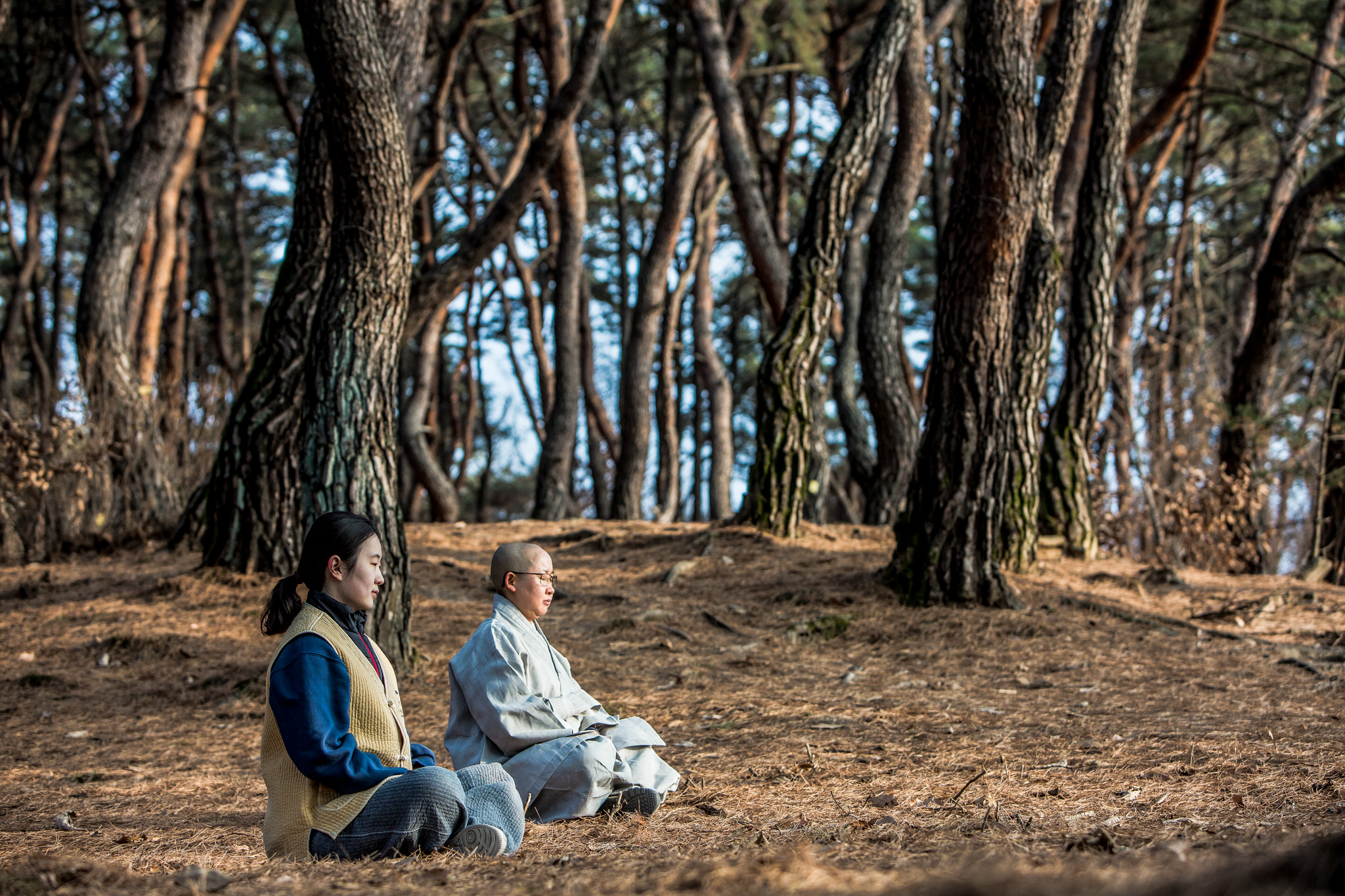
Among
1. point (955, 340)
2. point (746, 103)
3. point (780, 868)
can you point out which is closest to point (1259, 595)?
point (955, 340)

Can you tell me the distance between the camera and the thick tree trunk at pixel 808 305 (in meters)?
8.52

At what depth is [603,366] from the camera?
2770 centimetres

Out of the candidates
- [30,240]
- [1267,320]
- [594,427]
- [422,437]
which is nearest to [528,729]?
[1267,320]

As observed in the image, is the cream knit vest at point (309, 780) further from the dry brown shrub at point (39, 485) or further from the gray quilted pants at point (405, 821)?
the dry brown shrub at point (39, 485)

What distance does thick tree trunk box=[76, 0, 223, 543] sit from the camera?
9117mm

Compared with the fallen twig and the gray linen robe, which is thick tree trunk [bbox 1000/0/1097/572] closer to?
the fallen twig

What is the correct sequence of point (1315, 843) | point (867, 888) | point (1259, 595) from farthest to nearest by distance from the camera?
point (1259, 595) < point (867, 888) < point (1315, 843)

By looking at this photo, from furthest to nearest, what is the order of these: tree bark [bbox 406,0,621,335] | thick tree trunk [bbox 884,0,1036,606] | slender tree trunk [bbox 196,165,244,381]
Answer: slender tree trunk [bbox 196,165,244,381]
tree bark [bbox 406,0,621,335]
thick tree trunk [bbox 884,0,1036,606]

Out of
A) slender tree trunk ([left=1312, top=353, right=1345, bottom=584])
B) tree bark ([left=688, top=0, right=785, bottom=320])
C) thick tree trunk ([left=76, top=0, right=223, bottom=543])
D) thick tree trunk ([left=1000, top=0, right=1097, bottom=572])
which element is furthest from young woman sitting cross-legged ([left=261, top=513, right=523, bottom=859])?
slender tree trunk ([left=1312, top=353, right=1345, bottom=584])

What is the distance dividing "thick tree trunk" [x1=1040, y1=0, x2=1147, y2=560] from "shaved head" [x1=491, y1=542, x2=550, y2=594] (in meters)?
6.29

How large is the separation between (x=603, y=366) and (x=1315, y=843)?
86.9ft

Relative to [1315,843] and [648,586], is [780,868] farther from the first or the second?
[648,586]

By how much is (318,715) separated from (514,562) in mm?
1078

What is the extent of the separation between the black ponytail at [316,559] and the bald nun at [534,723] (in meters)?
0.70
